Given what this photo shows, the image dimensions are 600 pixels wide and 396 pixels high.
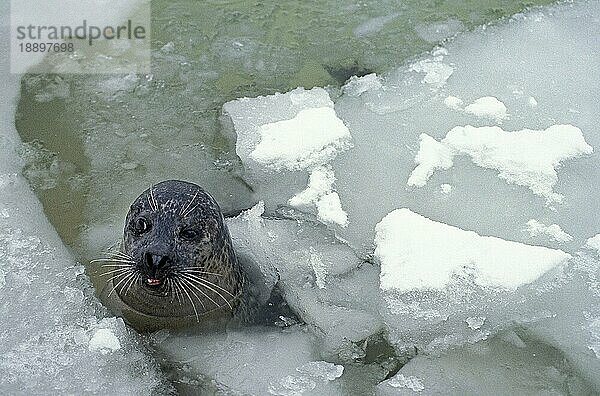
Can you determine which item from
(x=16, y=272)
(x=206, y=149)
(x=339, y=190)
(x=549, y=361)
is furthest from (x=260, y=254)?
(x=549, y=361)

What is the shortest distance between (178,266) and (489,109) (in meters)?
2.01

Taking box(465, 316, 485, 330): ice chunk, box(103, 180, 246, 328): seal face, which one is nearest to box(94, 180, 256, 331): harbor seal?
box(103, 180, 246, 328): seal face

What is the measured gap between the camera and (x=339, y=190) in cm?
409

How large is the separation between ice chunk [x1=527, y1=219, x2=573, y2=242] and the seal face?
1340mm

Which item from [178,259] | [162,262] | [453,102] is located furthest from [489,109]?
[162,262]

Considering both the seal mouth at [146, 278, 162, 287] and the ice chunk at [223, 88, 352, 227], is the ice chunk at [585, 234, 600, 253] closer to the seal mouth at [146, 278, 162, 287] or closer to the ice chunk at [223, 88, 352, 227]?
the ice chunk at [223, 88, 352, 227]

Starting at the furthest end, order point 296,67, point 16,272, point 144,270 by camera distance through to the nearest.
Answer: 1. point 296,67
2. point 16,272
3. point 144,270

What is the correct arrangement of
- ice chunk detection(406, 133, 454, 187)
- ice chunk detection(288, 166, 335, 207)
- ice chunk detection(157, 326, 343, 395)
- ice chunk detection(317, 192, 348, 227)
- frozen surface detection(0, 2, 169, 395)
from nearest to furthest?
frozen surface detection(0, 2, 169, 395) < ice chunk detection(157, 326, 343, 395) < ice chunk detection(317, 192, 348, 227) < ice chunk detection(288, 166, 335, 207) < ice chunk detection(406, 133, 454, 187)

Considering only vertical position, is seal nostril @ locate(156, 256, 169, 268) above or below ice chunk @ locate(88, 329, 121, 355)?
above

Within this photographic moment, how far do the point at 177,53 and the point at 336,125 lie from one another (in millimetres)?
1169

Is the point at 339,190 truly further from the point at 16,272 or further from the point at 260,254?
the point at 16,272

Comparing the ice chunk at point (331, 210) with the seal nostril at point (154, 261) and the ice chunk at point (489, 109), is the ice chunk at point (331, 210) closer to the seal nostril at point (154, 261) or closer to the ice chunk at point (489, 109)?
the seal nostril at point (154, 261)

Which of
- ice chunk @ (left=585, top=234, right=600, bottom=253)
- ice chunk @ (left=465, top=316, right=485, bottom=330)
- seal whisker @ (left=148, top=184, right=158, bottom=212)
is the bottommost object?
ice chunk @ (left=465, top=316, right=485, bottom=330)

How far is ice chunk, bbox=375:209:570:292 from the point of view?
11.5ft
